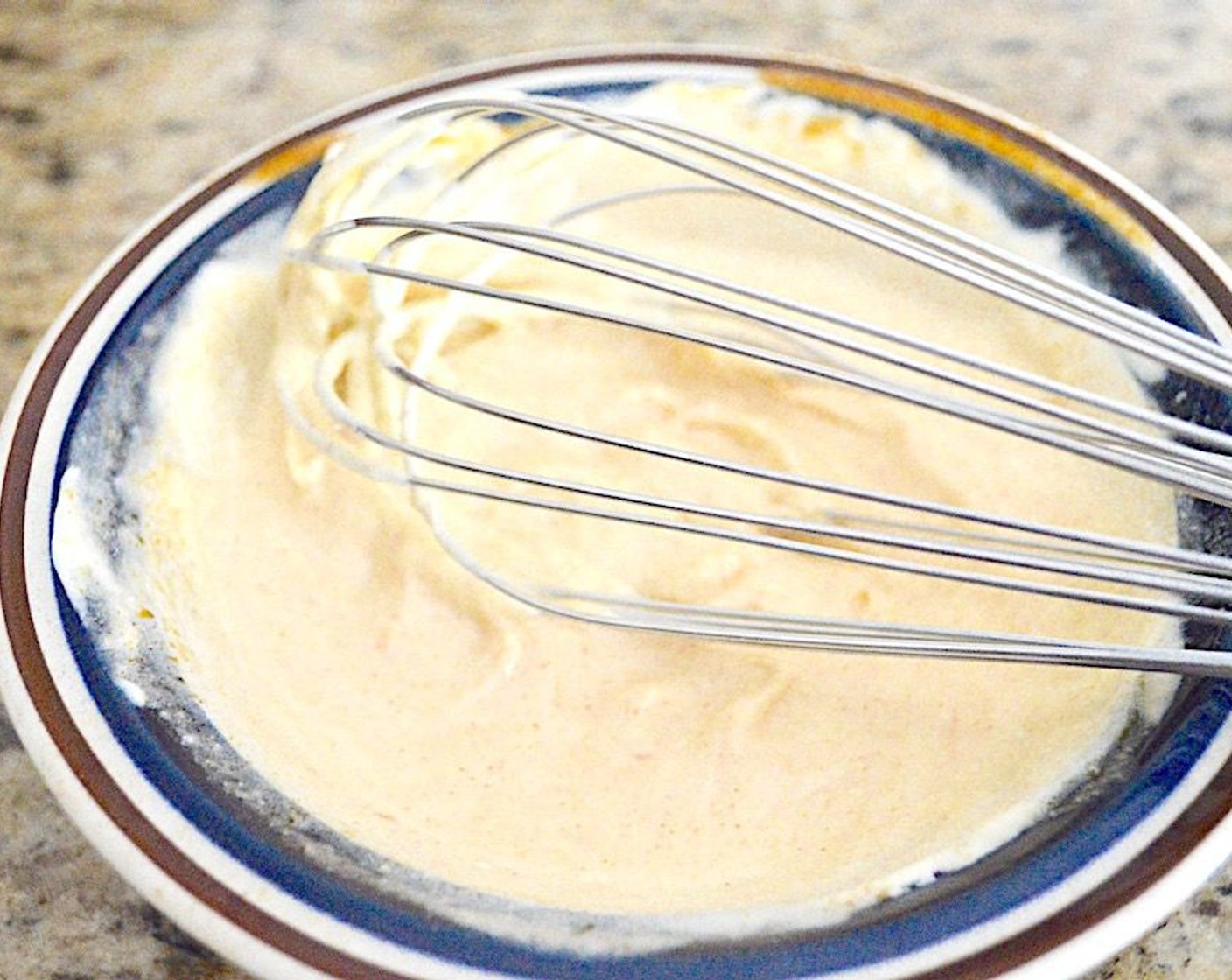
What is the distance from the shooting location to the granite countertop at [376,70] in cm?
90

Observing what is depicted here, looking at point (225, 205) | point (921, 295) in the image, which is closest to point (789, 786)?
point (921, 295)

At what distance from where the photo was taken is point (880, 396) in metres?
0.58

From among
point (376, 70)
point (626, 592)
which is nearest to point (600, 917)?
point (626, 592)

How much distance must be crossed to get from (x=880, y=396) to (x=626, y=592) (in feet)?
0.54

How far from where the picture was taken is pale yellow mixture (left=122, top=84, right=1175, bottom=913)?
0.52 metres

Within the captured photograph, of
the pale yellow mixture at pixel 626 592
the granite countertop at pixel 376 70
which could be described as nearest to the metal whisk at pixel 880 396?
the pale yellow mixture at pixel 626 592

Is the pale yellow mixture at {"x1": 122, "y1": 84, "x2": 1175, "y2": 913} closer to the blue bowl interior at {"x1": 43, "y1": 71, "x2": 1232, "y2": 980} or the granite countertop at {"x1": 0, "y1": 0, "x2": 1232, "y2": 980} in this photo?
the blue bowl interior at {"x1": 43, "y1": 71, "x2": 1232, "y2": 980}

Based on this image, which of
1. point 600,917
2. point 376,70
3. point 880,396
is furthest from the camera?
point 376,70

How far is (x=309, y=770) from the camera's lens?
0.54m

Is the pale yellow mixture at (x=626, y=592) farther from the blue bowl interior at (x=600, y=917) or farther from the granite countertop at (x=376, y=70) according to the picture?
the granite countertop at (x=376, y=70)

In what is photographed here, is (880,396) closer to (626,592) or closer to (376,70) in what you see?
(626,592)

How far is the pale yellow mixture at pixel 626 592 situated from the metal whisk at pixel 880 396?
0.8 inches

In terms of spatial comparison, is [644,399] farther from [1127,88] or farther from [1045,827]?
[1127,88]

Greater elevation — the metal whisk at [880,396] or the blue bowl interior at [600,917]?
the metal whisk at [880,396]
